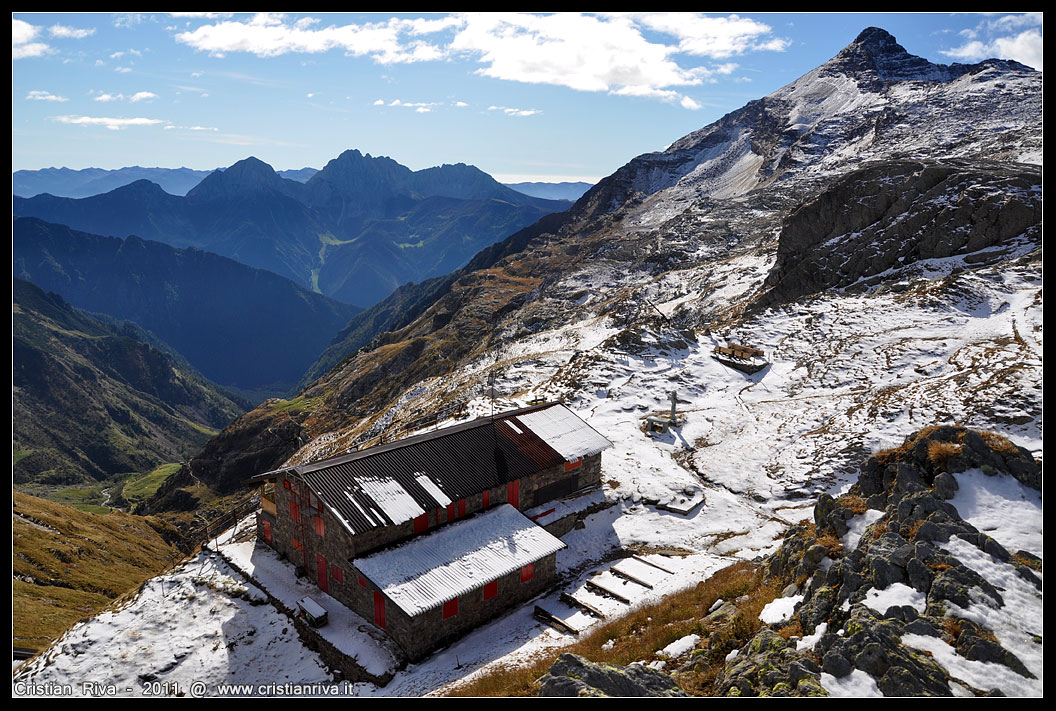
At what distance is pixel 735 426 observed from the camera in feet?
134

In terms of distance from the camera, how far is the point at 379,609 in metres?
23.4

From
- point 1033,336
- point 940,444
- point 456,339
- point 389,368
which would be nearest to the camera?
point 940,444

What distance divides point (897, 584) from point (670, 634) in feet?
22.7

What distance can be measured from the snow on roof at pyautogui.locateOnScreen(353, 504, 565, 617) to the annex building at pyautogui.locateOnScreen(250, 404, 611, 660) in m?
0.05

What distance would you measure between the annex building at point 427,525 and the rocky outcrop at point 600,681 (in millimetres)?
10280

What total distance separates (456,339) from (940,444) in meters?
104

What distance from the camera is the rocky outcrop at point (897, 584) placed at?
38.4 ft

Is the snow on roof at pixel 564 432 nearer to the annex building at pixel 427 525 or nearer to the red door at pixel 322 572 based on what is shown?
the annex building at pixel 427 525

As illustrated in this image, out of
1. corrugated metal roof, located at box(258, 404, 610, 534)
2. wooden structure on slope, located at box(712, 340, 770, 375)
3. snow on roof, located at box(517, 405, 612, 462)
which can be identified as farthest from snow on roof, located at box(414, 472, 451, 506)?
wooden structure on slope, located at box(712, 340, 770, 375)

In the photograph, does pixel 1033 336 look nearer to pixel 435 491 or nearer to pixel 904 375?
pixel 904 375

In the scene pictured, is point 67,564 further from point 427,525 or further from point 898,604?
point 898,604

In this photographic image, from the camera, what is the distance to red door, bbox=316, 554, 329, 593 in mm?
26123

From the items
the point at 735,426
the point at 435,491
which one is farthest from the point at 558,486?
the point at 735,426

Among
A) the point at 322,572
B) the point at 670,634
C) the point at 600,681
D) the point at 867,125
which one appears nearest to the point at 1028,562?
the point at 670,634
